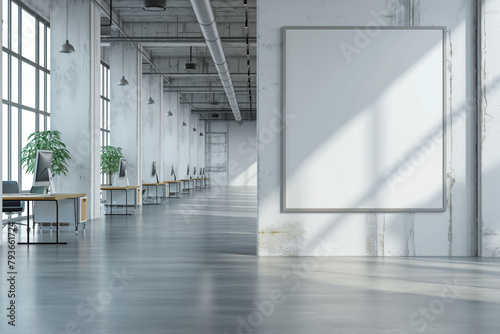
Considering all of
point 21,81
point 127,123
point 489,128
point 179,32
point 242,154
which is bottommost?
point 489,128

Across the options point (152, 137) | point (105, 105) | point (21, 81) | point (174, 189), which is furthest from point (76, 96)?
point (174, 189)

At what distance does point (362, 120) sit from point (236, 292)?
344 centimetres

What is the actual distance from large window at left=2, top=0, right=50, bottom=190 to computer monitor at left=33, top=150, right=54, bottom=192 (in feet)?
15.0

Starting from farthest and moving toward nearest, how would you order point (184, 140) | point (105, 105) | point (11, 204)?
point (184, 140), point (105, 105), point (11, 204)

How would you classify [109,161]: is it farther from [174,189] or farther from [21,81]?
[174,189]

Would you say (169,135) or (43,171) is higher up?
(169,135)

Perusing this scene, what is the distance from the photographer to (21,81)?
1417 cm

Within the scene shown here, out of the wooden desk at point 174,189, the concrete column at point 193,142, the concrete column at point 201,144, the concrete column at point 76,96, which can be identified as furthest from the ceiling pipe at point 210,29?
the concrete column at point 201,144

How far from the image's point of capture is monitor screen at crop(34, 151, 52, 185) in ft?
29.8

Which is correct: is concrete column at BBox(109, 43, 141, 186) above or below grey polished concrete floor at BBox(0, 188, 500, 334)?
above

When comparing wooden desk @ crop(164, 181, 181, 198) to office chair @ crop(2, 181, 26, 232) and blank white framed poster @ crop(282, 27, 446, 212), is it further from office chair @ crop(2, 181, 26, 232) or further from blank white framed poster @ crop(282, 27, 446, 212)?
blank white framed poster @ crop(282, 27, 446, 212)

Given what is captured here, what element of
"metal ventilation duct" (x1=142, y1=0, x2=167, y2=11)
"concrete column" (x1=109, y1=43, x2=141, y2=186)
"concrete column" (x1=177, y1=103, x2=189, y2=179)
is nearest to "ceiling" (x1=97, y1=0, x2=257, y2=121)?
"concrete column" (x1=109, y1=43, x2=141, y2=186)

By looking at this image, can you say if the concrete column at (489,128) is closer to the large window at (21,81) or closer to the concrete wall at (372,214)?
the concrete wall at (372,214)

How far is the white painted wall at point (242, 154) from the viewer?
4288 cm
